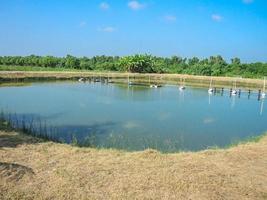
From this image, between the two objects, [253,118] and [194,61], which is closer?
[253,118]

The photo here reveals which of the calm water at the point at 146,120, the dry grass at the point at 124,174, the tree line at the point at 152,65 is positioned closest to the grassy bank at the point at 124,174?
the dry grass at the point at 124,174

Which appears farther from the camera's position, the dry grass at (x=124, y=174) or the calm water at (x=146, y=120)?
the calm water at (x=146, y=120)

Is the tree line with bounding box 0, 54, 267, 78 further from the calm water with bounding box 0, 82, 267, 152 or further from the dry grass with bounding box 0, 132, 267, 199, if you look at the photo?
the dry grass with bounding box 0, 132, 267, 199

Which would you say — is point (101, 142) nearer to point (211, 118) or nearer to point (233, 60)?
point (211, 118)

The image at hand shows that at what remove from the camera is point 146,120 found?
17.5 meters

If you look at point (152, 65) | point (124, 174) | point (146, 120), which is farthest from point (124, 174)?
point (152, 65)

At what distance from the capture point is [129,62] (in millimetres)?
60812

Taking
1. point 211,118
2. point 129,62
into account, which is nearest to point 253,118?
point 211,118

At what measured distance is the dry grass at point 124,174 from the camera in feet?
20.7

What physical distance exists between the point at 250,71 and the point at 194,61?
1769cm

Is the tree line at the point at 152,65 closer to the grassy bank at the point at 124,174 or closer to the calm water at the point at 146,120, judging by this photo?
the calm water at the point at 146,120

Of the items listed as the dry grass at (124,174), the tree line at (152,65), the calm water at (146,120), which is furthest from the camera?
the tree line at (152,65)

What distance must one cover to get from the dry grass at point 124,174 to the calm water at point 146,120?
2.69m

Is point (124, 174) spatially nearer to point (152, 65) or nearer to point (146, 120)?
point (146, 120)
